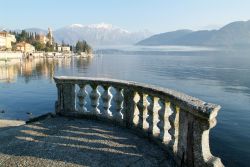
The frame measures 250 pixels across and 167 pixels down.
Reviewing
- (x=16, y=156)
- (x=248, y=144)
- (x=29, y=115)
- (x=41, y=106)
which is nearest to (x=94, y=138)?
(x=16, y=156)

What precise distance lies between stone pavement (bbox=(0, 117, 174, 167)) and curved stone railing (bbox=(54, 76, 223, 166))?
0.36 metres

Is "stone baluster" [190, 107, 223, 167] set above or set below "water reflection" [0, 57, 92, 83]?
above

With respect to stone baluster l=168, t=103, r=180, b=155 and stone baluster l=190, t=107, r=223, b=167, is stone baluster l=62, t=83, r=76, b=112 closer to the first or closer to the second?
stone baluster l=168, t=103, r=180, b=155

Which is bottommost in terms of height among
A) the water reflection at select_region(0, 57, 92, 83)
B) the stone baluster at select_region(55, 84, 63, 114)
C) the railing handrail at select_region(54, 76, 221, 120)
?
the water reflection at select_region(0, 57, 92, 83)

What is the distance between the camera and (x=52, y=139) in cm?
793

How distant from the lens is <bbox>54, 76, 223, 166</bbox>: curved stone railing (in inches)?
211

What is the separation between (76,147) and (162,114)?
7.54 feet

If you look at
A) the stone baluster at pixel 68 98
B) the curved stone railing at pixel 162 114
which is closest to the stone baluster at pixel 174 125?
the curved stone railing at pixel 162 114

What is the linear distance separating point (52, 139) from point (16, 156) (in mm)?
1249

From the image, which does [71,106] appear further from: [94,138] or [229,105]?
[229,105]

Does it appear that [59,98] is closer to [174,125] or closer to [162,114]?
[162,114]

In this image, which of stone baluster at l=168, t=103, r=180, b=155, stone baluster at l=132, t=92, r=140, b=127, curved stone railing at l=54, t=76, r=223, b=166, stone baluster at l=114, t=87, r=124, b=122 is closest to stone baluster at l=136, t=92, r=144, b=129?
curved stone railing at l=54, t=76, r=223, b=166

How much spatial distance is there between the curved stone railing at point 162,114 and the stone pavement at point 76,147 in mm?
357

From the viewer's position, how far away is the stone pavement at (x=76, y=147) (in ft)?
21.5
